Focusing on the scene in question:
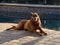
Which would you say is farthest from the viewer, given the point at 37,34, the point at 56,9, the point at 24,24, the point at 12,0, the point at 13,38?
the point at 12,0

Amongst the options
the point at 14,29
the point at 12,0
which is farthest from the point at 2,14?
the point at 14,29

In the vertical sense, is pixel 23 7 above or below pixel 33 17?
below

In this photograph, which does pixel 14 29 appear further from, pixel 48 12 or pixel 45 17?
pixel 48 12

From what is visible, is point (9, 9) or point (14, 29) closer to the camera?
point (14, 29)

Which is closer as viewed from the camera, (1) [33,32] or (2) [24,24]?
(1) [33,32]

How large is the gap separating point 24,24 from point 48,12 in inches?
304

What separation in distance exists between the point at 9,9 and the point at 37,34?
373 inches

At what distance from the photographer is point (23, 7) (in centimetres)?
1503

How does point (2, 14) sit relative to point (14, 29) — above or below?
below

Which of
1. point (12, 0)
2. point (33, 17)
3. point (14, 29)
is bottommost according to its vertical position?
point (12, 0)

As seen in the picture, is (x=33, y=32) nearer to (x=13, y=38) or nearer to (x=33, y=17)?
(x=33, y=17)

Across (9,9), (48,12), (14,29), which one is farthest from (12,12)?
(14,29)

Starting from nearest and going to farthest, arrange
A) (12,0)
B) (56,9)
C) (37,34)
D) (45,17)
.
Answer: (37,34)
(45,17)
(56,9)
(12,0)

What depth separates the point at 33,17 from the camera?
19.5 feet
